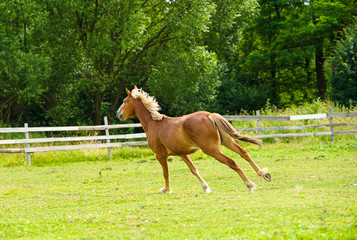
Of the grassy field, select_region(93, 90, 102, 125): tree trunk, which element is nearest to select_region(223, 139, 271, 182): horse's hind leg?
the grassy field

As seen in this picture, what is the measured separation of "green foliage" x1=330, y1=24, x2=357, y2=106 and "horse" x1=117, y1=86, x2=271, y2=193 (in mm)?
19881

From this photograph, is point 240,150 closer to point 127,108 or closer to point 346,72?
point 127,108

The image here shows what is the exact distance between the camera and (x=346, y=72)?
2812 centimetres

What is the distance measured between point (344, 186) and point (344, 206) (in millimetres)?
2718

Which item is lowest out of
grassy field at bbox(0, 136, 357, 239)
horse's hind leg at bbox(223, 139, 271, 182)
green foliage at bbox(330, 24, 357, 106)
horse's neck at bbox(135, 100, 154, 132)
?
grassy field at bbox(0, 136, 357, 239)

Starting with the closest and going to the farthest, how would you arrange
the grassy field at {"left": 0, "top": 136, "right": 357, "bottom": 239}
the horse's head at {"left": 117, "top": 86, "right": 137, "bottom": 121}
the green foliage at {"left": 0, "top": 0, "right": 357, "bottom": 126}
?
the grassy field at {"left": 0, "top": 136, "right": 357, "bottom": 239}
the horse's head at {"left": 117, "top": 86, "right": 137, "bottom": 121}
the green foliage at {"left": 0, "top": 0, "right": 357, "bottom": 126}

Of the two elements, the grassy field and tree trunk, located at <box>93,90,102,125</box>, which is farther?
tree trunk, located at <box>93,90,102,125</box>

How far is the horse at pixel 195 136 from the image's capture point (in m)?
9.22

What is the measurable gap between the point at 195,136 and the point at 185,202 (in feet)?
5.03

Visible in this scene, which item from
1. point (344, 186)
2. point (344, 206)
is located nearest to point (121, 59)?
point (344, 186)

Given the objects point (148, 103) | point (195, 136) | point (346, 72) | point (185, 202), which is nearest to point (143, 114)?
point (148, 103)

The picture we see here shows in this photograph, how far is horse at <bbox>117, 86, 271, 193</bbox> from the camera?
9.22 m

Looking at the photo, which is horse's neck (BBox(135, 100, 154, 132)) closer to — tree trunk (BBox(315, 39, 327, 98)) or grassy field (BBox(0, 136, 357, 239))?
grassy field (BBox(0, 136, 357, 239))

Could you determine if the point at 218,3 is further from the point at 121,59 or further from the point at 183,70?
the point at 121,59
